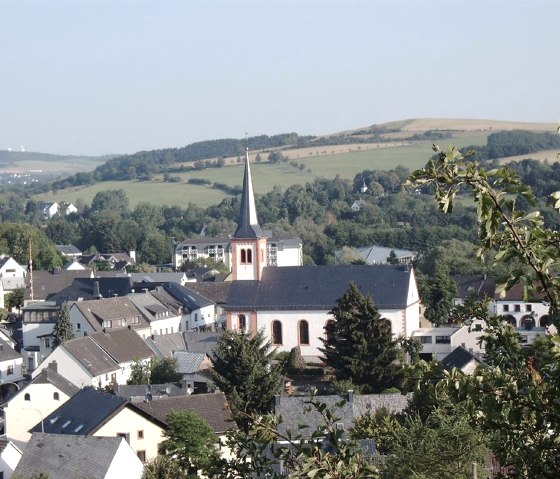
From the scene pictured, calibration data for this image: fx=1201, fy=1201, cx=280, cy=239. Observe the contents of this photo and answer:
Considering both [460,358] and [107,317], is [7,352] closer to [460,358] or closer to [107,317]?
[107,317]

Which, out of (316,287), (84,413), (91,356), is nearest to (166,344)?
(91,356)

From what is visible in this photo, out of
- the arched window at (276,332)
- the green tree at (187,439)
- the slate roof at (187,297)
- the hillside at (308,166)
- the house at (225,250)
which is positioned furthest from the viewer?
the hillside at (308,166)

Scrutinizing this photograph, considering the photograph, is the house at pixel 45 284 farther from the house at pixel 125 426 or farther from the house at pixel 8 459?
the house at pixel 8 459

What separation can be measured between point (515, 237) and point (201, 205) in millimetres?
154008

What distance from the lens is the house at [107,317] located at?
56219 mm

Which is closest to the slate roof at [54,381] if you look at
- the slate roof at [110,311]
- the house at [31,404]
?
the house at [31,404]

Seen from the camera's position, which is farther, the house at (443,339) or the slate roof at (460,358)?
the house at (443,339)

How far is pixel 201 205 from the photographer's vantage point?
160 metres

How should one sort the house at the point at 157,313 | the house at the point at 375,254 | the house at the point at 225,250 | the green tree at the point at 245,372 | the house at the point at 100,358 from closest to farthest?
the green tree at the point at 245,372
the house at the point at 100,358
the house at the point at 157,313
the house at the point at 375,254
the house at the point at 225,250

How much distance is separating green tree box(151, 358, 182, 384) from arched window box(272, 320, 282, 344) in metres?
10.0

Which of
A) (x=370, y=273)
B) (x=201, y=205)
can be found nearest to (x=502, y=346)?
(x=370, y=273)

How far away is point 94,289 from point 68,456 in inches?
1500

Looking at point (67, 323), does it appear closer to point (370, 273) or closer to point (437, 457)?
point (370, 273)

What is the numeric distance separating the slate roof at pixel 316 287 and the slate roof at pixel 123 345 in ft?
22.3
